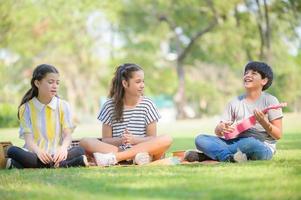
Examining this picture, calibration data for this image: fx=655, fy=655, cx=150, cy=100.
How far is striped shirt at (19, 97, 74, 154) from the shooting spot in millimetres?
5969

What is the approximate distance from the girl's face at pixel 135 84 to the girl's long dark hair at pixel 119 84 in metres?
0.04

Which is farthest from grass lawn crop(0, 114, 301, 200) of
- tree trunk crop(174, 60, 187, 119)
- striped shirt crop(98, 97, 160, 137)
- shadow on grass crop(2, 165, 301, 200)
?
tree trunk crop(174, 60, 187, 119)

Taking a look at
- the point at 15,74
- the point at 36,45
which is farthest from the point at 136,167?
the point at 15,74

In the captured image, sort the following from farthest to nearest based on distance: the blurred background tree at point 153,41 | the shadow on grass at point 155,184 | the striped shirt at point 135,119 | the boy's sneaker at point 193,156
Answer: the blurred background tree at point 153,41 → the striped shirt at point 135,119 → the boy's sneaker at point 193,156 → the shadow on grass at point 155,184

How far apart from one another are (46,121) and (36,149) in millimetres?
346

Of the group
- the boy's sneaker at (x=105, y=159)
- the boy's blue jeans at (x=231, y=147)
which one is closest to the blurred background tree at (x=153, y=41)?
the boy's blue jeans at (x=231, y=147)

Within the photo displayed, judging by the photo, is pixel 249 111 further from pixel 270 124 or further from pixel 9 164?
pixel 9 164

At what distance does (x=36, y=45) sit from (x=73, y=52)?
305 cm

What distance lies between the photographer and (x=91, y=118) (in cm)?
4088

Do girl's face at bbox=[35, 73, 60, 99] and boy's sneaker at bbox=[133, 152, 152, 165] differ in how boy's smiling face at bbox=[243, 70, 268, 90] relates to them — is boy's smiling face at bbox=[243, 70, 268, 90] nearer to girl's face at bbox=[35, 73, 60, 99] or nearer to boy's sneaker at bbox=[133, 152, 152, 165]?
boy's sneaker at bbox=[133, 152, 152, 165]

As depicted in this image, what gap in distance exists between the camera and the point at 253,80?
6.02 m

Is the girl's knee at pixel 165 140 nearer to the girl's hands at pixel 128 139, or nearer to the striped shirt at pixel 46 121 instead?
the girl's hands at pixel 128 139

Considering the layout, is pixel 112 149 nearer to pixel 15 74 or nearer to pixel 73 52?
pixel 73 52

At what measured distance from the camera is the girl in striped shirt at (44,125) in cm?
575
